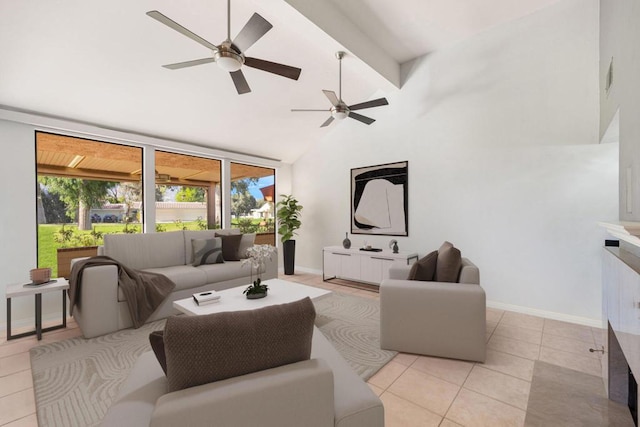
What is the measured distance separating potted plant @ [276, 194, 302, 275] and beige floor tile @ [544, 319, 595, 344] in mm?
4083

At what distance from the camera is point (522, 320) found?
3229mm

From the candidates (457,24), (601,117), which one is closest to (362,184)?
(457,24)

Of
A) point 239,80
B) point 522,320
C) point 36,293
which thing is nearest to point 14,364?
point 36,293

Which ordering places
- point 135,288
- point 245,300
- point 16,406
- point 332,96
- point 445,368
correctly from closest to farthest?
1. point 16,406
2. point 445,368
3. point 245,300
4. point 135,288
5. point 332,96

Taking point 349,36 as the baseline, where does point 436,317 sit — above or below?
below

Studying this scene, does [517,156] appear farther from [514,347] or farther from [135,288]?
[135,288]

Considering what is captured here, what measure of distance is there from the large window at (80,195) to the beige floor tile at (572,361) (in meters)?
5.28

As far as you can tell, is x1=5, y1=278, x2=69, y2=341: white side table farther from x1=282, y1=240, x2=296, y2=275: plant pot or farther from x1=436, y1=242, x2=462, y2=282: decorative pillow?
x1=436, y1=242, x2=462, y2=282: decorative pillow

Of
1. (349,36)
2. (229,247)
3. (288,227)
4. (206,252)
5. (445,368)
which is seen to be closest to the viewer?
(445,368)

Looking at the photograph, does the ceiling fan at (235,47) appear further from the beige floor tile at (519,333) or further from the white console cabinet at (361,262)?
the beige floor tile at (519,333)

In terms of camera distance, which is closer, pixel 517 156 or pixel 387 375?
pixel 387 375

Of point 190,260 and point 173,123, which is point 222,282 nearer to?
point 190,260

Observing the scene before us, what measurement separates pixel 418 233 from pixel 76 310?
445 cm

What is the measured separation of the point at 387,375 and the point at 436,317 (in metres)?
0.63
